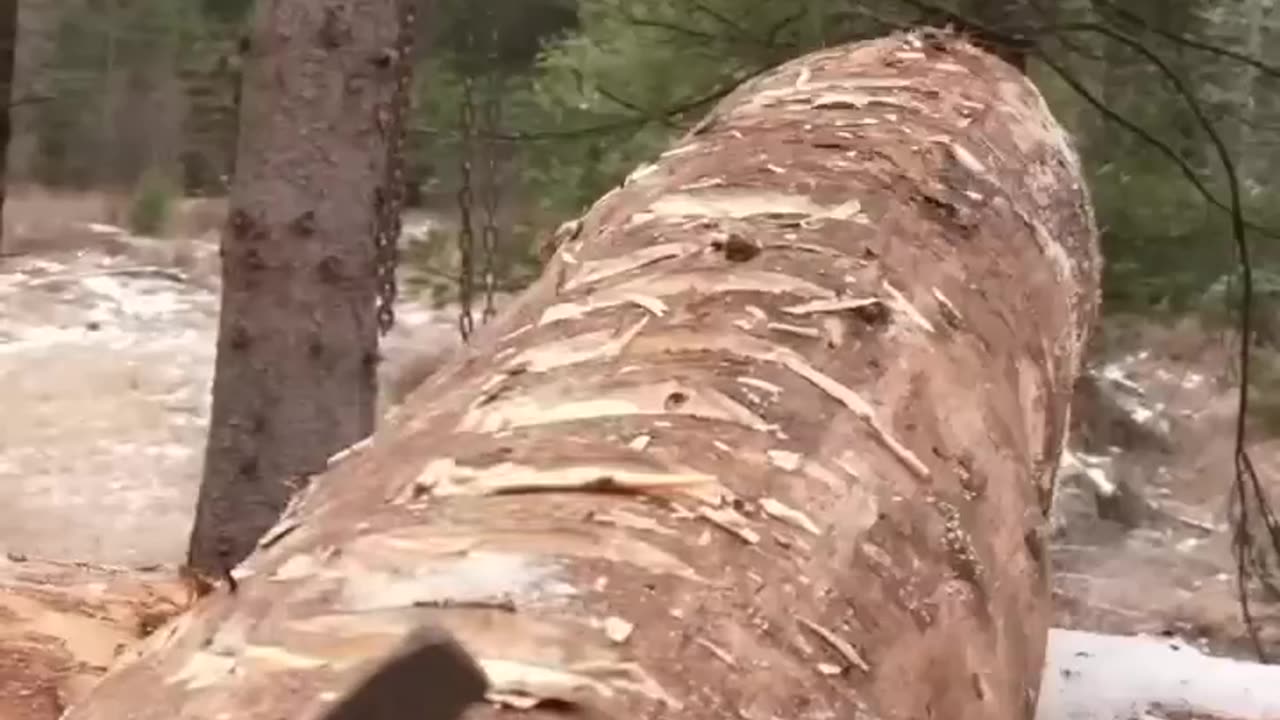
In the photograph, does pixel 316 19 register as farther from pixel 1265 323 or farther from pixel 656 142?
pixel 1265 323

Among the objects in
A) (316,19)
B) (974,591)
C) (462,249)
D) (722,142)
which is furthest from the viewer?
(462,249)

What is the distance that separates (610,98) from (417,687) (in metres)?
2.46

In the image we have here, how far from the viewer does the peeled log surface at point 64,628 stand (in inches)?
67.9

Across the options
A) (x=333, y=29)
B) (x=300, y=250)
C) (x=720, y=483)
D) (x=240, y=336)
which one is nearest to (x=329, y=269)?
(x=300, y=250)

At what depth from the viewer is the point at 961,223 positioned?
5.06 ft

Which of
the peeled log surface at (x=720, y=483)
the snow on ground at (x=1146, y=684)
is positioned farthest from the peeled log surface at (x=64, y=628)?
the snow on ground at (x=1146, y=684)

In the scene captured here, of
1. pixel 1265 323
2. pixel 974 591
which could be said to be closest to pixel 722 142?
pixel 974 591

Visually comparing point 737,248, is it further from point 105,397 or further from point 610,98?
point 105,397

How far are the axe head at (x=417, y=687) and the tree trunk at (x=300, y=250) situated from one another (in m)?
1.45

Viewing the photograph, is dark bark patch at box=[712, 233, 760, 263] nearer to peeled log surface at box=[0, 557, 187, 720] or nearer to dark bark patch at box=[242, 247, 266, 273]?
peeled log surface at box=[0, 557, 187, 720]

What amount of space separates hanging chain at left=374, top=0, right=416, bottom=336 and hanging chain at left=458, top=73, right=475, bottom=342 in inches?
11.8

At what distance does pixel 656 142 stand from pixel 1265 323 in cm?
119

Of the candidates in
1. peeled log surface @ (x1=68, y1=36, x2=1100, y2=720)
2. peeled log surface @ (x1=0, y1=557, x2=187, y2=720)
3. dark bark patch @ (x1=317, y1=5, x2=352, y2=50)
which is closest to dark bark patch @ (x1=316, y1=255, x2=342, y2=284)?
dark bark patch @ (x1=317, y1=5, x2=352, y2=50)

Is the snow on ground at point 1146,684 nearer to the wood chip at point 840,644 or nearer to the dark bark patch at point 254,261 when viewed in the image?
the dark bark patch at point 254,261
